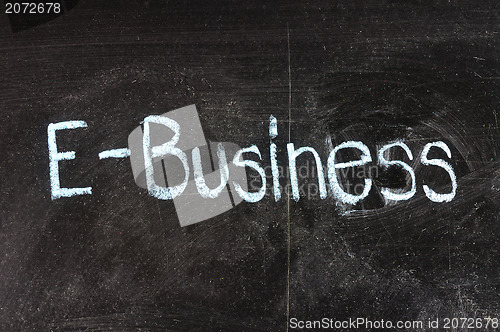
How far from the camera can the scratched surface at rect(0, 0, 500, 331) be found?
2611mm

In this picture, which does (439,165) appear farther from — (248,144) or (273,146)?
(248,144)

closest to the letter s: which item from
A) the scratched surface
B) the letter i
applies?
the scratched surface

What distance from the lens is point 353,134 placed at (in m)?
2.64

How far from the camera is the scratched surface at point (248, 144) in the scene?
2.61m

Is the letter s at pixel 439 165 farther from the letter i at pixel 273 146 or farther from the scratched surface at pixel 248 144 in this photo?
the letter i at pixel 273 146

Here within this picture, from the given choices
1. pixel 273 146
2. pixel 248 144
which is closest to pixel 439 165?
pixel 273 146

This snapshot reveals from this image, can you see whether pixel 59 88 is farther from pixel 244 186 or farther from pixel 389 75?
pixel 389 75

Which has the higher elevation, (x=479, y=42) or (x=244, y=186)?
(x=479, y=42)

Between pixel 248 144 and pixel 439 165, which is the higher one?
pixel 248 144

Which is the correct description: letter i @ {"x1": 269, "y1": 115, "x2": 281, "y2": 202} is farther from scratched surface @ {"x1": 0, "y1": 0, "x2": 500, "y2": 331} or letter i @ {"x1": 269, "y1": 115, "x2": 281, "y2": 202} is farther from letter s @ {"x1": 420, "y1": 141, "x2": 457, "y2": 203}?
letter s @ {"x1": 420, "y1": 141, "x2": 457, "y2": 203}

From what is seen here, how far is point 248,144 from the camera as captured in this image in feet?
8.74

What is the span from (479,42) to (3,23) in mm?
3561

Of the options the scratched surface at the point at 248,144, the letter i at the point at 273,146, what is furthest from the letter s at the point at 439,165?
the letter i at the point at 273,146

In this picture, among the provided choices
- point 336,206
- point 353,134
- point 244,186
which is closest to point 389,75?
point 353,134
